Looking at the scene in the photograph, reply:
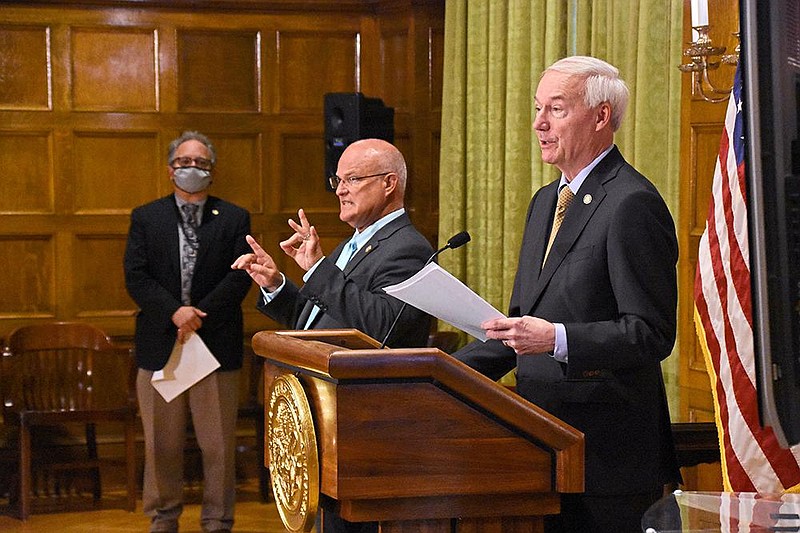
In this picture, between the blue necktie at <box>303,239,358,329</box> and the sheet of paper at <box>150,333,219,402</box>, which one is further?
the sheet of paper at <box>150,333,219,402</box>

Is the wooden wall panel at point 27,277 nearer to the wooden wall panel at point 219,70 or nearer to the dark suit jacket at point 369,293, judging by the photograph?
the wooden wall panel at point 219,70

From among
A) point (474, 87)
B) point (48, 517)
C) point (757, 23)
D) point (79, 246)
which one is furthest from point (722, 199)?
point (79, 246)

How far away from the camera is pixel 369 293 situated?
10.6 feet

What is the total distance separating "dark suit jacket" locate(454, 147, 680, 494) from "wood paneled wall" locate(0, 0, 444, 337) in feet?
16.5

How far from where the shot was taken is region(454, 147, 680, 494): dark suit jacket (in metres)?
2.33

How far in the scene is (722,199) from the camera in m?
3.34

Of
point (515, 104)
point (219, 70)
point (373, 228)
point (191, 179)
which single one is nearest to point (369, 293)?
point (373, 228)

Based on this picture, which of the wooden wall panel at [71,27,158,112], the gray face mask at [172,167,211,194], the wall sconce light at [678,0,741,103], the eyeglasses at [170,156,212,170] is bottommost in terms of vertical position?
the gray face mask at [172,167,211,194]

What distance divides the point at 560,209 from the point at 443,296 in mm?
483

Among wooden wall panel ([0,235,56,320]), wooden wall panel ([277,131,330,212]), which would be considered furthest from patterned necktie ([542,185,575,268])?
wooden wall panel ([0,235,56,320])

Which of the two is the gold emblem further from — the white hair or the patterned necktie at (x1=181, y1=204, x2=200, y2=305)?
the patterned necktie at (x1=181, y1=204, x2=200, y2=305)

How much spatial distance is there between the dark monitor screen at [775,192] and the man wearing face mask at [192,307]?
5.00 metres

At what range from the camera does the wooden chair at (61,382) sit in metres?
6.56

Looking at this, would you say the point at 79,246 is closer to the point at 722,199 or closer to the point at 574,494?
the point at 722,199
